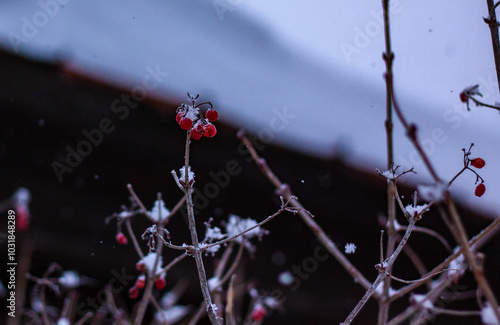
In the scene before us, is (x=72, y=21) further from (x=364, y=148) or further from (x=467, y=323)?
(x=467, y=323)

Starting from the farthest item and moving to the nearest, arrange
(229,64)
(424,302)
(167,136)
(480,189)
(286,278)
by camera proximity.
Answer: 1. (229,64)
2. (167,136)
3. (286,278)
4. (424,302)
5. (480,189)

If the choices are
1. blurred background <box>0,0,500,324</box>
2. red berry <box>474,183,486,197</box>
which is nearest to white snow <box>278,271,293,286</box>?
blurred background <box>0,0,500,324</box>

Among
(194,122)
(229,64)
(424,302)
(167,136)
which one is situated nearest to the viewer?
(194,122)

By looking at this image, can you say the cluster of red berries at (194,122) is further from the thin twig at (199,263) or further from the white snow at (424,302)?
the white snow at (424,302)

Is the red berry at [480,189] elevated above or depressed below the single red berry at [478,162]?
below

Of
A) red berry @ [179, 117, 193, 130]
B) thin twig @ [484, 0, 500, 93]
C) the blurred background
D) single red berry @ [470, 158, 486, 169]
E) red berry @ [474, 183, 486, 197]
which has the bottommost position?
red berry @ [474, 183, 486, 197]

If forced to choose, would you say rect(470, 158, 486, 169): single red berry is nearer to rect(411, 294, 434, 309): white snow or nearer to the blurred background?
rect(411, 294, 434, 309): white snow

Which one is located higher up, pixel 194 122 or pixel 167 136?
pixel 167 136

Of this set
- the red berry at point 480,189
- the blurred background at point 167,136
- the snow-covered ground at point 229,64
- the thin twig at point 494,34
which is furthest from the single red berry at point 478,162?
the blurred background at point 167,136

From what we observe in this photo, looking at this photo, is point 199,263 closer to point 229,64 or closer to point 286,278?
point 286,278

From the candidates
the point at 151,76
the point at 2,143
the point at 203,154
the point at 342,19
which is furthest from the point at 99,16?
the point at 342,19

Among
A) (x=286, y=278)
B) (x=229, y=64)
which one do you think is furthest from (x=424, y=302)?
(x=229, y=64)

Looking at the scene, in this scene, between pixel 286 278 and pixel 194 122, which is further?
pixel 286 278
